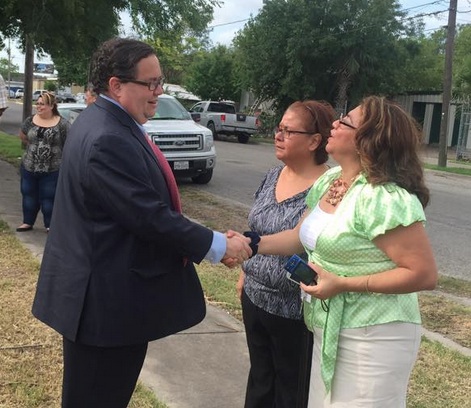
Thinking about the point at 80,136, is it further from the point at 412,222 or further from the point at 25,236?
the point at 25,236

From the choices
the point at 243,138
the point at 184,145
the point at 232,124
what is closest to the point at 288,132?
the point at 184,145

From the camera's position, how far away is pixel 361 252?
88.8 inches

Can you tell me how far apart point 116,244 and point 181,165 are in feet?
31.7

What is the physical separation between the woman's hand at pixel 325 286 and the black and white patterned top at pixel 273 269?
1.61ft

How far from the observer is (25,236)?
7.05 m

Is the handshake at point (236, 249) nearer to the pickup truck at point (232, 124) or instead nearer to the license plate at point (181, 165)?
A: the license plate at point (181, 165)

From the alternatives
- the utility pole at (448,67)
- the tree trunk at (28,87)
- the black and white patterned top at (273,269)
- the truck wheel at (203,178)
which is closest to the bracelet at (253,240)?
the black and white patterned top at (273,269)

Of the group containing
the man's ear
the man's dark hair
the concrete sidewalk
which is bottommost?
the concrete sidewalk

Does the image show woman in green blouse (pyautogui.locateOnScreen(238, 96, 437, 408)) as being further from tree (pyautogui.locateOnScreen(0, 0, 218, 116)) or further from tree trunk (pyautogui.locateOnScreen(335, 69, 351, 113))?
tree trunk (pyautogui.locateOnScreen(335, 69, 351, 113))

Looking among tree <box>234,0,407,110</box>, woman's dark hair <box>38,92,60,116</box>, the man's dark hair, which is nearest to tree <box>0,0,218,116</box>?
woman's dark hair <box>38,92,60,116</box>

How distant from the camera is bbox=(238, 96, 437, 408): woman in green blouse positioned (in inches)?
85.2

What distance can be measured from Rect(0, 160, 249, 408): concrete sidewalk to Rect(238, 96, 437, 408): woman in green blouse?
136 cm

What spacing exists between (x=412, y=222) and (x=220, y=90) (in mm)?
39775

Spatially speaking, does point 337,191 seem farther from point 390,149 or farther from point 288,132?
point 288,132
